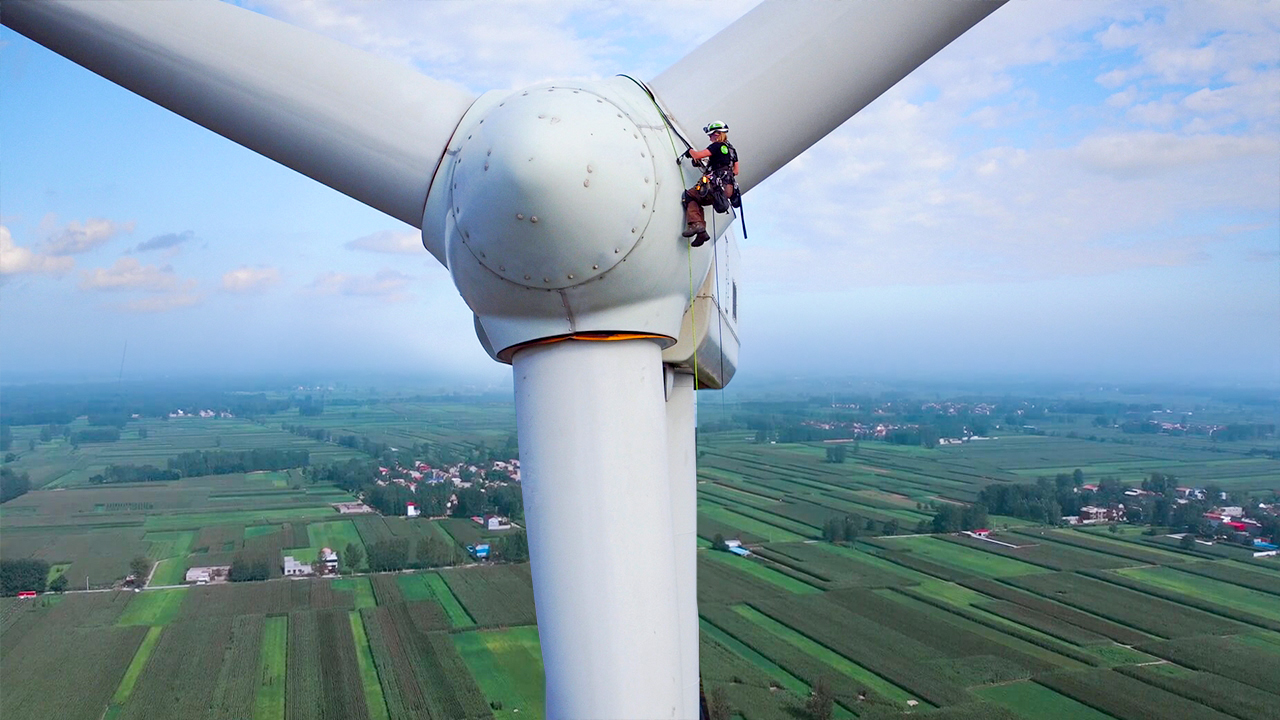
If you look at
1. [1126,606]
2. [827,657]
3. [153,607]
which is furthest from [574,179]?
[1126,606]

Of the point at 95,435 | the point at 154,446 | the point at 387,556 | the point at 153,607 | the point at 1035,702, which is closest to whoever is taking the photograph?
the point at 1035,702

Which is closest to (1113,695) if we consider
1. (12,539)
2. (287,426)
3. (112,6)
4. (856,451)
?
(112,6)

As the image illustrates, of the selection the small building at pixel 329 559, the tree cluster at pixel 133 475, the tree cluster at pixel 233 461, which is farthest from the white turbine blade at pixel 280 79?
the tree cluster at pixel 233 461

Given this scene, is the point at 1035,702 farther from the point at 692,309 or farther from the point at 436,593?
the point at 692,309

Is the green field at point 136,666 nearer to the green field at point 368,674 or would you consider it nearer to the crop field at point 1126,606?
the green field at point 368,674

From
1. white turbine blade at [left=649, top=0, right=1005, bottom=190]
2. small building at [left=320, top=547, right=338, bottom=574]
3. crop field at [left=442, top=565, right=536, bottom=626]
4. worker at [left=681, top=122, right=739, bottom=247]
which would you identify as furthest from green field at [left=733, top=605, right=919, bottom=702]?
worker at [left=681, top=122, right=739, bottom=247]

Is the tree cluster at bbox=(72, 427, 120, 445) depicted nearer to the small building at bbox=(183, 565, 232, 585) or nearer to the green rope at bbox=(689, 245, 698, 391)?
the small building at bbox=(183, 565, 232, 585)
